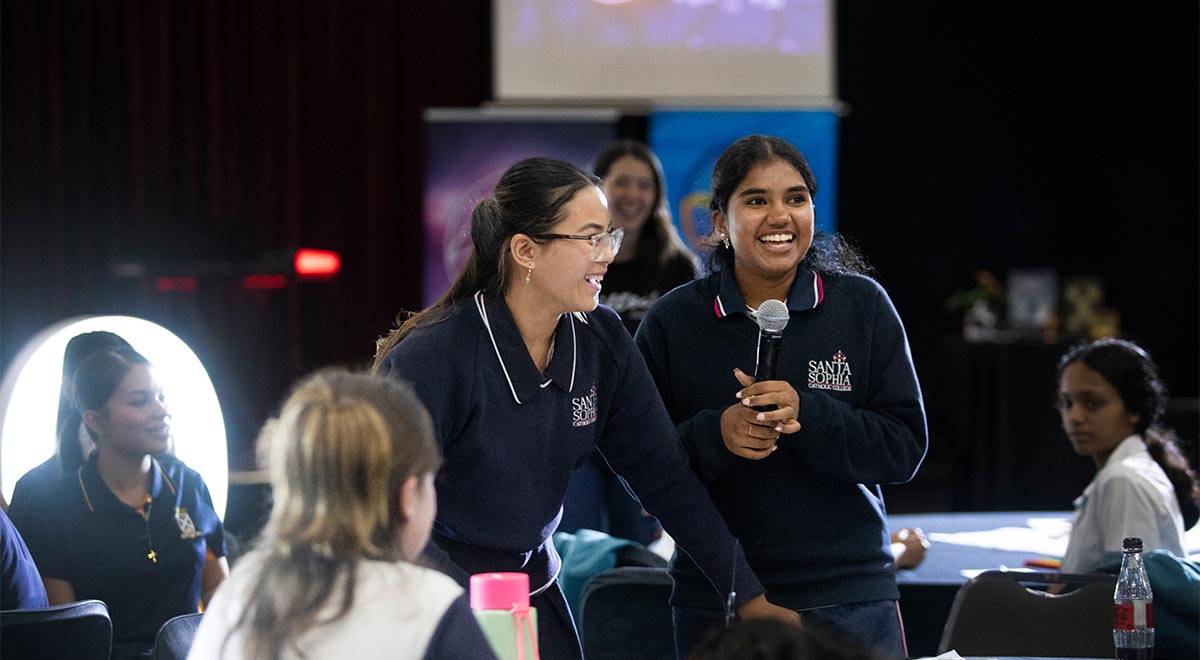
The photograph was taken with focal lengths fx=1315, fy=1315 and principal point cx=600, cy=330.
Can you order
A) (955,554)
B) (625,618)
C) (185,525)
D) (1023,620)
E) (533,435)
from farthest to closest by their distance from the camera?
(955,554) → (185,525) → (625,618) → (1023,620) → (533,435)

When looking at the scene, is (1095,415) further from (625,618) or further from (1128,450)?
(625,618)

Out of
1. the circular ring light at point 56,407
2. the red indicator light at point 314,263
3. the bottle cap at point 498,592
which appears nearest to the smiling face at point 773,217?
the bottle cap at point 498,592

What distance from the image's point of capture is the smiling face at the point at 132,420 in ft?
9.75

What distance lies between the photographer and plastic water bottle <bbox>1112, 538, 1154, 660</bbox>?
2174 mm

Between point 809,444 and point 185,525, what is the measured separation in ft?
5.01

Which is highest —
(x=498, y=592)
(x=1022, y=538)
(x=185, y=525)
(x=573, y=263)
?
(x=573, y=263)

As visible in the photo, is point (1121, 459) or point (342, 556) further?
point (1121, 459)

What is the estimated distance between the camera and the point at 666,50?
6840 mm

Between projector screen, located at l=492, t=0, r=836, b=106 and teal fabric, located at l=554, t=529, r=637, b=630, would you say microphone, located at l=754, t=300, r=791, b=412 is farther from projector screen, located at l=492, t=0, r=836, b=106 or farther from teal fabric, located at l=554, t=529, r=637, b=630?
projector screen, located at l=492, t=0, r=836, b=106

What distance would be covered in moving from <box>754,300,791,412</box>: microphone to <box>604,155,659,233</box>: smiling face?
1.84 metres

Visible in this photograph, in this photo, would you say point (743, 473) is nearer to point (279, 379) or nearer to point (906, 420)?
point (906, 420)

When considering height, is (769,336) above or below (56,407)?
above

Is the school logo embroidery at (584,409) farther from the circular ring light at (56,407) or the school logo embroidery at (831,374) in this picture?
the circular ring light at (56,407)

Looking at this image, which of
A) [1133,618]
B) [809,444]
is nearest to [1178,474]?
[1133,618]
